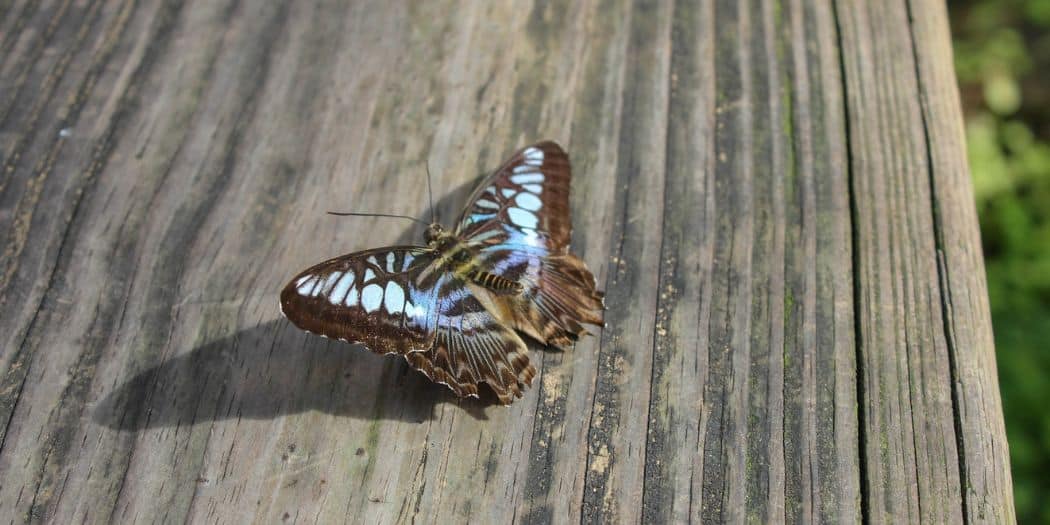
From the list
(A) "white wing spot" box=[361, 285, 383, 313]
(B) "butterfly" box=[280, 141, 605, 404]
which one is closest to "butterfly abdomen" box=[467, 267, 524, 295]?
(B) "butterfly" box=[280, 141, 605, 404]

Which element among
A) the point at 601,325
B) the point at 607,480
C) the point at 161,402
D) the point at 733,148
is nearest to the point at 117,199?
the point at 161,402

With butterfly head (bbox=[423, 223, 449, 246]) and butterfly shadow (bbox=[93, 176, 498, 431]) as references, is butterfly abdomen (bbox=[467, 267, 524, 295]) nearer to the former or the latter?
butterfly head (bbox=[423, 223, 449, 246])

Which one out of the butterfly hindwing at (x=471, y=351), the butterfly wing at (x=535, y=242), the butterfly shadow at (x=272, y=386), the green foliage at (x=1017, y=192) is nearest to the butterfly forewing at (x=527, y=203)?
the butterfly wing at (x=535, y=242)

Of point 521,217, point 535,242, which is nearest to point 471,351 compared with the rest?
point 535,242

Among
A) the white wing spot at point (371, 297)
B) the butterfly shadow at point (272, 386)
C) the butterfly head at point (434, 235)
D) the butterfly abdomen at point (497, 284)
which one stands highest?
the butterfly head at point (434, 235)

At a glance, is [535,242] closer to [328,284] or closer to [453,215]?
[453,215]

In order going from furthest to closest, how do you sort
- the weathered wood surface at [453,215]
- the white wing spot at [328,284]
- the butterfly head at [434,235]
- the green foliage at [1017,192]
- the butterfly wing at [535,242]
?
the green foliage at [1017,192] < the butterfly head at [434,235] < the butterfly wing at [535,242] < the white wing spot at [328,284] < the weathered wood surface at [453,215]

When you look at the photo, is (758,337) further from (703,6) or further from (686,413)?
(703,6)

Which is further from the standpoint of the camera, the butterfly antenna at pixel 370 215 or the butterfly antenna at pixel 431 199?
the butterfly antenna at pixel 431 199

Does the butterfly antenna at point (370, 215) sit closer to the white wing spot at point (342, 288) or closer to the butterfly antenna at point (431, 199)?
the butterfly antenna at point (431, 199)
